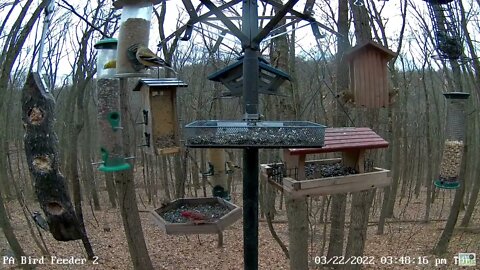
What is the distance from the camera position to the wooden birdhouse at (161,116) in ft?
12.9

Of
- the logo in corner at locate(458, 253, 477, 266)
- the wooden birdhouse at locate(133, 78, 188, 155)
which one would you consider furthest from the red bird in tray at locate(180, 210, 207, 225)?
the logo in corner at locate(458, 253, 477, 266)

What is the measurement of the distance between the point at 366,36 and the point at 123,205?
17.5 ft

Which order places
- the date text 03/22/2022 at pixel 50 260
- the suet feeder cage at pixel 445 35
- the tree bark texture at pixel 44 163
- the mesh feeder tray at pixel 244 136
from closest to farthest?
the mesh feeder tray at pixel 244 136 → the tree bark texture at pixel 44 163 → the suet feeder cage at pixel 445 35 → the date text 03/22/2022 at pixel 50 260

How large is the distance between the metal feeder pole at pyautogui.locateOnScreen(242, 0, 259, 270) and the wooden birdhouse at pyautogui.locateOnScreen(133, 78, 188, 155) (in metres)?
1.37

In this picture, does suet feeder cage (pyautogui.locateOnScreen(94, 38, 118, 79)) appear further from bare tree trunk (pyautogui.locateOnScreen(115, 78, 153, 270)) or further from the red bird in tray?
bare tree trunk (pyautogui.locateOnScreen(115, 78, 153, 270))

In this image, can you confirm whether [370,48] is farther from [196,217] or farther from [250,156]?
[196,217]

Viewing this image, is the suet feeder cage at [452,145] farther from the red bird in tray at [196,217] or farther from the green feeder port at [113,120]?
the green feeder port at [113,120]

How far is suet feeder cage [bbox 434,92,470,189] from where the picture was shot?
5105mm

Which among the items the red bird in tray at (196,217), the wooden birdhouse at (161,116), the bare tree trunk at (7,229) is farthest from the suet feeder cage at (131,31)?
the bare tree trunk at (7,229)

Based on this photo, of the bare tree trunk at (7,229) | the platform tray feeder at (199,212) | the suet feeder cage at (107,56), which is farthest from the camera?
the bare tree trunk at (7,229)

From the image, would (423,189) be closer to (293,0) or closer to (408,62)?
(408,62)

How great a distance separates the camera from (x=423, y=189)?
987 inches

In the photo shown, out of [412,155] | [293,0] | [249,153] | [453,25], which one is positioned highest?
[453,25]

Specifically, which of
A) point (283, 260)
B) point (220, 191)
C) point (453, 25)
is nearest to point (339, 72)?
point (453, 25)
